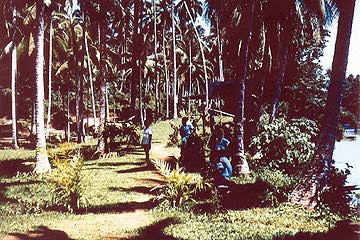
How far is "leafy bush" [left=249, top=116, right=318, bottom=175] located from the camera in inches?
537

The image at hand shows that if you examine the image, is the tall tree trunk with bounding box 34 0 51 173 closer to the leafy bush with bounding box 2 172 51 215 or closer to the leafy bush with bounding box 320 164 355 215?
the leafy bush with bounding box 2 172 51 215

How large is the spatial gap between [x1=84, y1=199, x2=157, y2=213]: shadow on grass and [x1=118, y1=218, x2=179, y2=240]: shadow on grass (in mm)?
1185

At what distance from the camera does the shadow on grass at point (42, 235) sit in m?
7.04

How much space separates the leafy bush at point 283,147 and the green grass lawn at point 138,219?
4560mm

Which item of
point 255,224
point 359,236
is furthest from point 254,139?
point 359,236

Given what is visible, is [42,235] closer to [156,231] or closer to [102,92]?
[156,231]

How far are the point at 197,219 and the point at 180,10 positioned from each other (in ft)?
107

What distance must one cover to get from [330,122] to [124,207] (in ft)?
20.5

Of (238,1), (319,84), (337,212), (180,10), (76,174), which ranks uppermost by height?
(180,10)

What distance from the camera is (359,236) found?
6680 mm

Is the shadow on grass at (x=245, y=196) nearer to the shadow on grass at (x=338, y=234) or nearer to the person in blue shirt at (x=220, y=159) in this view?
the person in blue shirt at (x=220, y=159)

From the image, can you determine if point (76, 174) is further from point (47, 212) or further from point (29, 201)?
point (29, 201)

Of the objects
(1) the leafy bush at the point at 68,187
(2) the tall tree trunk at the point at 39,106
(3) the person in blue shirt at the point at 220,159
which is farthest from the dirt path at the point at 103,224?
(2) the tall tree trunk at the point at 39,106

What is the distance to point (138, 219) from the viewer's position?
8344mm
